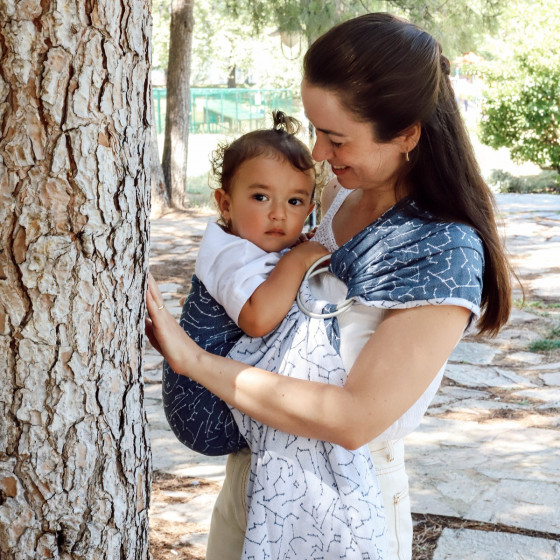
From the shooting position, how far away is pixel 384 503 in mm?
1822

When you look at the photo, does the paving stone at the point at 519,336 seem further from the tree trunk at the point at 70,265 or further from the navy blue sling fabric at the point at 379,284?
the tree trunk at the point at 70,265

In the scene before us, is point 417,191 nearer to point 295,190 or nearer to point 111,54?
point 295,190

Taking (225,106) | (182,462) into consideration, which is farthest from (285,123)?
(225,106)

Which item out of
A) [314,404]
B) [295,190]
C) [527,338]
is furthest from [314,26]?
[314,404]

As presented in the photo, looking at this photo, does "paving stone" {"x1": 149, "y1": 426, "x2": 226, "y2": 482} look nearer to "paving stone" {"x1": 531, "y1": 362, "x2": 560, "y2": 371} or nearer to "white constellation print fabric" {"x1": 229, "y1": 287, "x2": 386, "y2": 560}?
"white constellation print fabric" {"x1": 229, "y1": 287, "x2": 386, "y2": 560}

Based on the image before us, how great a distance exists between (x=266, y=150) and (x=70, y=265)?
2.36ft

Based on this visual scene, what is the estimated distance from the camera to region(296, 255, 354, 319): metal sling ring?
1.70 meters

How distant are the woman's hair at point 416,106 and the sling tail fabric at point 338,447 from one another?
0.20 ft

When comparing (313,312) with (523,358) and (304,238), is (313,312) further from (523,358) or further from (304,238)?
(523,358)

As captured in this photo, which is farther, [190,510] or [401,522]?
[190,510]

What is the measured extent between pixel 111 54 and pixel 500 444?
3239mm

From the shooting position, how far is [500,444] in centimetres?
413

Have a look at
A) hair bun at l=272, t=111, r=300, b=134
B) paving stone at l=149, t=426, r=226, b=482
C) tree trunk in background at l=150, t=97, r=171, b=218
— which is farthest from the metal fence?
hair bun at l=272, t=111, r=300, b=134

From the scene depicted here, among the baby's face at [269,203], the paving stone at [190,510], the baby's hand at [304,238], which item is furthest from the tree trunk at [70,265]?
the paving stone at [190,510]
